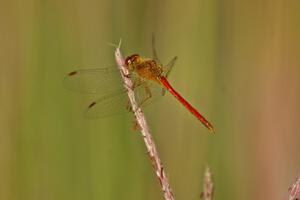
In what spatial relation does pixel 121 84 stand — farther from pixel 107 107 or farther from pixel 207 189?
pixel 207 189

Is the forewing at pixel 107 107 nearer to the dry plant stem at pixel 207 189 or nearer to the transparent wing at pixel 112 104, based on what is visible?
the transparent wing at pixel 112 104

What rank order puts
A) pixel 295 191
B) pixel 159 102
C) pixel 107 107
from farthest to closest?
1. pixel 159 102
2. pixel 107 107
3. pixel 295 191

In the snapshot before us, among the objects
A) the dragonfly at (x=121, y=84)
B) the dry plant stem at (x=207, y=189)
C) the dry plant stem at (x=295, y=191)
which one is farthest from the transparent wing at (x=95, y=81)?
the dry plant stem at (x=295, y=191)

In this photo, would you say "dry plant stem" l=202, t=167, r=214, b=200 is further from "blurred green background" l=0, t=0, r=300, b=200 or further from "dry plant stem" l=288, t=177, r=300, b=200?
"blurred green background" l=0, t=0, r=300, b=200

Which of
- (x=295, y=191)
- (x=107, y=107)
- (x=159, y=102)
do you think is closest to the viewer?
(x=295, y=191)

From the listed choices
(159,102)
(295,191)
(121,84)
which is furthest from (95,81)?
(295,191)

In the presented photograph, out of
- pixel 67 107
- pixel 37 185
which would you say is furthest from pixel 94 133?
pixel 37 185

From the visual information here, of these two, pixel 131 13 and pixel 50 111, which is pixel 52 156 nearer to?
pixel 50 111

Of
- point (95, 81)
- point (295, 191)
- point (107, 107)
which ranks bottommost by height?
point (295, 191)

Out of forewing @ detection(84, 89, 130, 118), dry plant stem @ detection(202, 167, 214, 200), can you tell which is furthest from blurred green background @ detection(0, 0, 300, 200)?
dry plant stem @ detection(202, 167, 214, 200)
